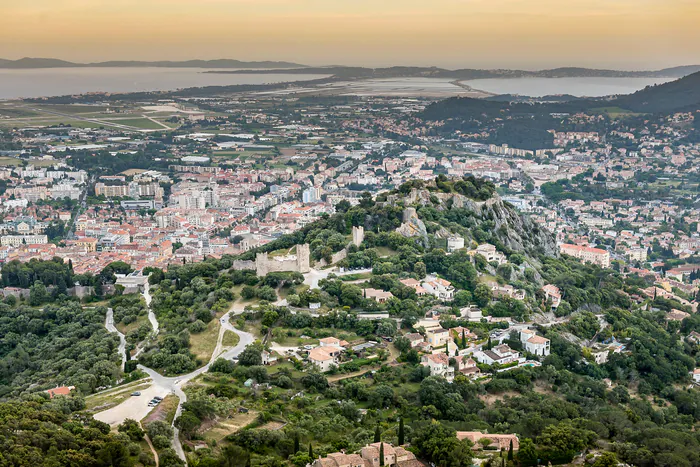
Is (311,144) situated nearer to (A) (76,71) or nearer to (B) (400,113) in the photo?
(B) (400,113)

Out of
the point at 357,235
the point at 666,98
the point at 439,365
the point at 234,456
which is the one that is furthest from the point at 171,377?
the point at 666,98

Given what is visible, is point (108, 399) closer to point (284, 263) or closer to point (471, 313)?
point (284, 263)

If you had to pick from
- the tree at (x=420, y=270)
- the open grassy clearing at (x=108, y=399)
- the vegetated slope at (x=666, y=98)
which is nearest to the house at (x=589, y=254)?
the tree at (x=420, y=270)

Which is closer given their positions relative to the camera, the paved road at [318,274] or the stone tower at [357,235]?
the paved road at [318,274]

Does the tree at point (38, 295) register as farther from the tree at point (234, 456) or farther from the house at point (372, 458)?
the house at point (372, 458)

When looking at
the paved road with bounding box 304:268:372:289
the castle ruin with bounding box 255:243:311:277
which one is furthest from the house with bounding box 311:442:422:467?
the castle ruin with bounding box 255:243:311:277

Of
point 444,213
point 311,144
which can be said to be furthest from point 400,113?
point 444,213
